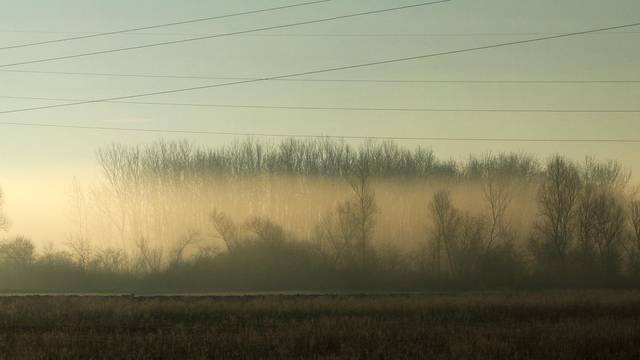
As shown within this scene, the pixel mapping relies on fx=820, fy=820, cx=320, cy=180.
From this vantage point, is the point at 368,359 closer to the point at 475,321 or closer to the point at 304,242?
the point at 475,321

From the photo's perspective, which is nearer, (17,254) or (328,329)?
(328,329)

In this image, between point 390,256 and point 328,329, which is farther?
point 390,256

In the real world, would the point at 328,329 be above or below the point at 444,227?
below

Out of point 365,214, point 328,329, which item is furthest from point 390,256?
point 328,329

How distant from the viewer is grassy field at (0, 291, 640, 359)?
2303cm

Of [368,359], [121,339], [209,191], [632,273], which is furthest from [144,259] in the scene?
[368,359]

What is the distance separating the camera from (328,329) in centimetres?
2706

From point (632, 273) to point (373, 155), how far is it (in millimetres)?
32378

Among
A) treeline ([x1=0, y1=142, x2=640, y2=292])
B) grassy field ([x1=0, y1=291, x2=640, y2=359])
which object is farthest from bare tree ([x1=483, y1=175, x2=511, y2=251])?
grassy field ([x1=0, y1=291, x2=640, y2=359])

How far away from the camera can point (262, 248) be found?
260 ft

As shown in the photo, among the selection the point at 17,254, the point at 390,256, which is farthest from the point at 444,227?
the point at 17,254

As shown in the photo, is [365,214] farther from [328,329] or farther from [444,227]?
[328,329]

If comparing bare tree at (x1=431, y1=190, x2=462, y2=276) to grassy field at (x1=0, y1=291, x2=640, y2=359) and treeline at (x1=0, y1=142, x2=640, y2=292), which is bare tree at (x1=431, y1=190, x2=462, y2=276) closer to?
treeline at (x1=0, y1=142, x2=640, y2=292)

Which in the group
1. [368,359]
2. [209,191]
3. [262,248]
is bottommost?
[368,359]
